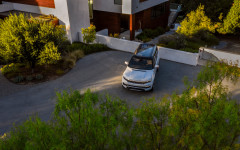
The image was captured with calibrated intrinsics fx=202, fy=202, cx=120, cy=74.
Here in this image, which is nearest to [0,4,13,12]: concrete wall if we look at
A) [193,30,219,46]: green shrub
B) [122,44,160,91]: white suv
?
[122,44,160,91]: white suv

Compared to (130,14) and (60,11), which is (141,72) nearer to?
(130,14)

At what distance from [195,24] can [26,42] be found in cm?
1536

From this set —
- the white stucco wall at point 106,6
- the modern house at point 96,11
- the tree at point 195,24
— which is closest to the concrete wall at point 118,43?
the modern house at point 96,11

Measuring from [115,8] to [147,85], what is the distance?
11530mm

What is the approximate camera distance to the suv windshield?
12.1m

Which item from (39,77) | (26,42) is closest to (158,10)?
(26,42)

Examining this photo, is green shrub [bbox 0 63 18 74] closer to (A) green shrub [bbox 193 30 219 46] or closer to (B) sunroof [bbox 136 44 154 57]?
(B) sunroof [bbox 136 44 154 57]

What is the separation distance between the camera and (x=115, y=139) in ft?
18.6

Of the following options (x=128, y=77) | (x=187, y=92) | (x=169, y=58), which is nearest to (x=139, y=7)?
(x=169, y=58)

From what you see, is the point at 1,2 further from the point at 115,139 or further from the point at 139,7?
the point at 115,139

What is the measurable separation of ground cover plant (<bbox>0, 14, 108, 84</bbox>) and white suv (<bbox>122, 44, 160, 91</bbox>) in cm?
505

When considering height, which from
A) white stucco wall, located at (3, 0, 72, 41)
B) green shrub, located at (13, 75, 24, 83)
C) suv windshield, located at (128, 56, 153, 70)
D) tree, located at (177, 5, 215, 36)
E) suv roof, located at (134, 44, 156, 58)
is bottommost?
green shrub, located at (13, 75, 24, 83)

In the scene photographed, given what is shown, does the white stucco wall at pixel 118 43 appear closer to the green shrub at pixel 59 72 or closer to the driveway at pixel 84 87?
the driveway at pixel 84 87

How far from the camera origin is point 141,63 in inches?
484
